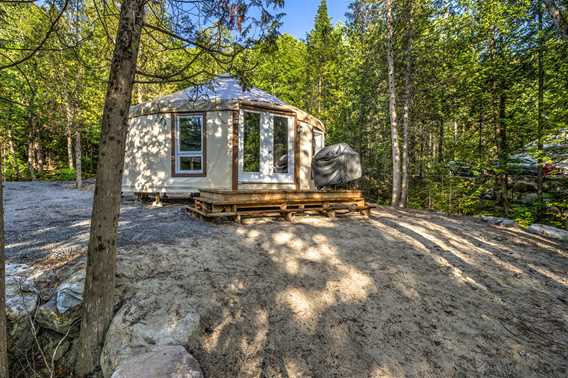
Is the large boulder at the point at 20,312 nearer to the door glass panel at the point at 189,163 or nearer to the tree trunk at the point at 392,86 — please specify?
the door glass panel at the point at 189,163

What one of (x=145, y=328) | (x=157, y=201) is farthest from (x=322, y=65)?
(x=145, y=328)

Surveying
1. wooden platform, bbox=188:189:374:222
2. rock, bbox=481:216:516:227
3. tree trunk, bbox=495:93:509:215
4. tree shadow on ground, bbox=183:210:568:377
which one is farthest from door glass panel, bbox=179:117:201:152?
tree trunk, bbox=495:93:509:215

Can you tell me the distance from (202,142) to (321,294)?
543 centimetres

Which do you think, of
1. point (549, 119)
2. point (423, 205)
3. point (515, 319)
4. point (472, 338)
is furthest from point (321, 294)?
point (423, 205)

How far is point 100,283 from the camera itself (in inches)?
81.5

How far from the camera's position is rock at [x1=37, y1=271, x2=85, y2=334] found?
7.76 ft

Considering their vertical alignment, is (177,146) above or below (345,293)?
above

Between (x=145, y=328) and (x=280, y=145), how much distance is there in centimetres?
612

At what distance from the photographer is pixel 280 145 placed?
761cm

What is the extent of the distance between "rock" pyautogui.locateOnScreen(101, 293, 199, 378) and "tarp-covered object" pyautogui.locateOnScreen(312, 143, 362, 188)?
4.72m

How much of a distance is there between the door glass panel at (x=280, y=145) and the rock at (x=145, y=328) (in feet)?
18.5

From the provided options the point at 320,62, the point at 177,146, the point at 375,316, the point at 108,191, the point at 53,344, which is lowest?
the point at 53,344

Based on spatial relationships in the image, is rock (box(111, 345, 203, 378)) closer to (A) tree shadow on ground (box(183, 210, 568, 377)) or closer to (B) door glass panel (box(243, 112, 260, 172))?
(A) tree shadow on ground (box(183, 210, 568, 377))

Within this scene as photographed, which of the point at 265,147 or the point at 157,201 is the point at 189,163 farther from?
the point at 265,147
